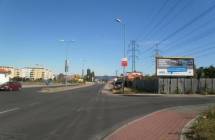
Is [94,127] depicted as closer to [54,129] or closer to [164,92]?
[54,129]

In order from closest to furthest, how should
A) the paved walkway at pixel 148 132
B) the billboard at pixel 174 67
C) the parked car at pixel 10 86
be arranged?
the paved walkway at pixel 148 132 → the billboard at pixel 174 67 → the parked car at pixel 10 86

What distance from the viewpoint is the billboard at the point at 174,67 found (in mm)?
59406

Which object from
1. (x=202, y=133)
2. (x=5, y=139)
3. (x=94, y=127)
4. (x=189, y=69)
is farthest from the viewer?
(x=189, y=69)

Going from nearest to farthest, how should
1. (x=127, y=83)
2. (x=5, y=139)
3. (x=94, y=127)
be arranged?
1. (x=5, y=139)
2. (x=94, y=127)
3. (x=127, y=83)

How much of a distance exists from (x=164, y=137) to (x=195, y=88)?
4322cm

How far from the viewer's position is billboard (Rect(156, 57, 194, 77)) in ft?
195

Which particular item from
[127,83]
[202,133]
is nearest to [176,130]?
[202,133]

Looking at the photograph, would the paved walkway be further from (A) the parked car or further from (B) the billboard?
(A) the parked car

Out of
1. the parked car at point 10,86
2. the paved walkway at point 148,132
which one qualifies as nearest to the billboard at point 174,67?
the parked car at point 10,86

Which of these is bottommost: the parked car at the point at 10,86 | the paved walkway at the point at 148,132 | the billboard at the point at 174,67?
the paved walkway at the point at 148,132

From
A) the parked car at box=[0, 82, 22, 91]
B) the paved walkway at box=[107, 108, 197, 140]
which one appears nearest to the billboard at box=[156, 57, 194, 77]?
the parked car at box=[0, 82, 22, 91]

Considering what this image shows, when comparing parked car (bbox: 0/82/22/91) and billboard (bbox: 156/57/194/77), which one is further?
parked car (bbox: 0/82/22/91)

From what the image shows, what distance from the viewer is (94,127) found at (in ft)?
49.5

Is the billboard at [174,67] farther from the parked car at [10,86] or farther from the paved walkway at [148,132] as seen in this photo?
the paved walkway at [148,132]
